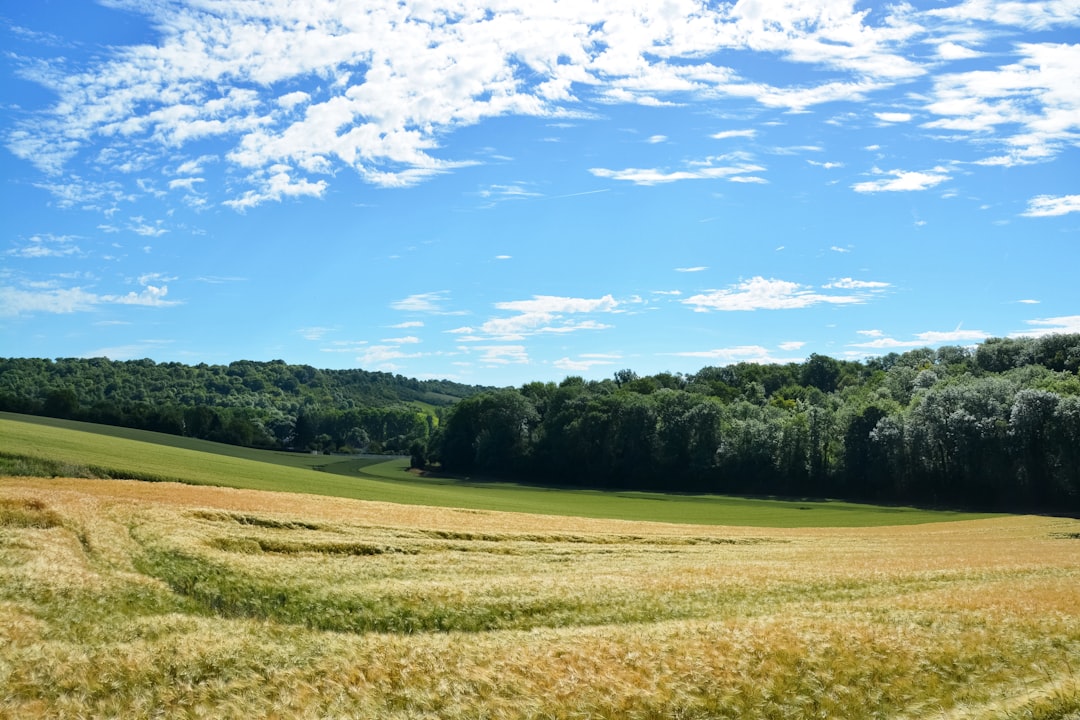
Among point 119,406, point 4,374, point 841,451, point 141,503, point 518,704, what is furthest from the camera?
point 4,374

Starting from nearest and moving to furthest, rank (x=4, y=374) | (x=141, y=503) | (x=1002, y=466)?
(x=141, y=503) < (x=1002, y=466) < (x=4, y=374)

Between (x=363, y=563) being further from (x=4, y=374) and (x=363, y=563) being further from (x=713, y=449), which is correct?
(x=4, y=374)

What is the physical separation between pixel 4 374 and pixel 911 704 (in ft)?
560

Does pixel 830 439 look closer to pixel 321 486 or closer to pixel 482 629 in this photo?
pixel 321 486

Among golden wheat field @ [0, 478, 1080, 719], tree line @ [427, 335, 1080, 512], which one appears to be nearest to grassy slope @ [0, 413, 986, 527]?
tree line @ [427, 335, 1080, 512]

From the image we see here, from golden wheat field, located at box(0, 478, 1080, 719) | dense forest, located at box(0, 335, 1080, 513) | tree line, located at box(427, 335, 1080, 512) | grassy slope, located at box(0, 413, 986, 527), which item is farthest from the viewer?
dense forest, located at box(0, 335, 1080, 513)

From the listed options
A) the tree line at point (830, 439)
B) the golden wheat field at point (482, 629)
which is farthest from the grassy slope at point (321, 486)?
the golden wheat field at point (482, 629)

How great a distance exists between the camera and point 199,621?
1541 centimetres

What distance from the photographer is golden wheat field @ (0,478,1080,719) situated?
11148 millimetres

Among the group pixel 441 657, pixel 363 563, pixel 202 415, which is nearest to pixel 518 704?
pixel 441 657

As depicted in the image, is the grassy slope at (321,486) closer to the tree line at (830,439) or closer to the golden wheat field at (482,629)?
the tree line at (830,439)

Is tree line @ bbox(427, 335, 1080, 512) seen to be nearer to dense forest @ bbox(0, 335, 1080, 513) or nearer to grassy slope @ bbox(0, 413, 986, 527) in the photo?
dense forest @ bbox(0, 335, 1080, 513)

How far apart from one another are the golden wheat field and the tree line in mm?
68629

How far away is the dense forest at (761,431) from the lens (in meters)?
91.6
